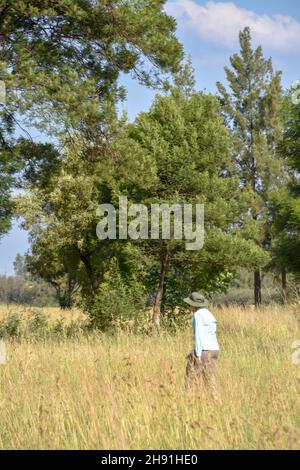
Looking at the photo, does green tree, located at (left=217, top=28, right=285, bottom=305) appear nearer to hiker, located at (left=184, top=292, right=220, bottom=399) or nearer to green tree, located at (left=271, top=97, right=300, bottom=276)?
green tree, located at (left=271, top=97, right=300, bottom=276)

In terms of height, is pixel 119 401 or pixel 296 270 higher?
pixel 296 270

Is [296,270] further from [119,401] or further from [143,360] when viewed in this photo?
[119,401]

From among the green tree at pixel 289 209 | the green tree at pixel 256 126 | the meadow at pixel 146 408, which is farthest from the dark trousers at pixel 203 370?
the green tree at pixel 256 126

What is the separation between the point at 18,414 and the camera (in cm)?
591

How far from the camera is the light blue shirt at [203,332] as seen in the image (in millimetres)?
6766

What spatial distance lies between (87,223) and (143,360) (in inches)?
500
